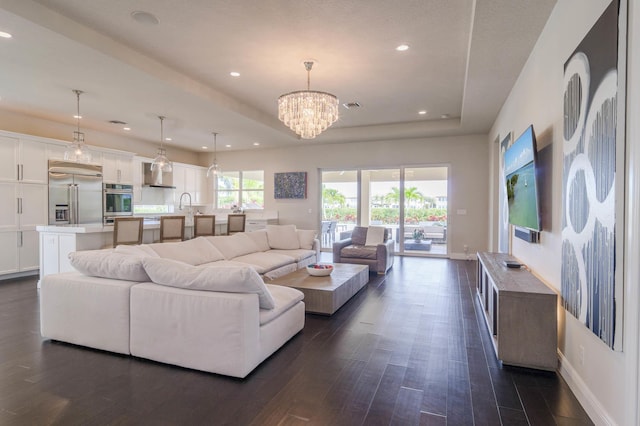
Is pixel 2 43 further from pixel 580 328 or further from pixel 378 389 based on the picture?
pixel 580 328

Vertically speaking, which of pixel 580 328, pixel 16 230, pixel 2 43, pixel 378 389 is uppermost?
pixel 2 43

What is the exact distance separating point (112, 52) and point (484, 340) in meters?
4.83

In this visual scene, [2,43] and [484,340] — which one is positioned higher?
[2,43]

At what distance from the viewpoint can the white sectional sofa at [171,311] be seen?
2.40 m

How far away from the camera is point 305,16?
10.4ft

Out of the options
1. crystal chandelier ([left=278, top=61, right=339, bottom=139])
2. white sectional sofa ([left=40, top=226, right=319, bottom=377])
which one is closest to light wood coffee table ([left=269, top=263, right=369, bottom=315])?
white sectional sofa ([left=40, top=226, right=319, bottom=377])

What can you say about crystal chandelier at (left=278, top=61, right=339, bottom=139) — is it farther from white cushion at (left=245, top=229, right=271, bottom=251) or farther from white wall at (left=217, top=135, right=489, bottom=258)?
white wall at (left=217, top=135, right=489, bottom=258)

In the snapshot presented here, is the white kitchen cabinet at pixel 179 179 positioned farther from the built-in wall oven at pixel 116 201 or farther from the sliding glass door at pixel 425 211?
the sliding glass door at pixel 425 211

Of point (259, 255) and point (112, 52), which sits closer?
point (112, 52)

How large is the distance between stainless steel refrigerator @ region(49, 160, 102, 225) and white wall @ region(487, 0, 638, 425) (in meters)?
7.56

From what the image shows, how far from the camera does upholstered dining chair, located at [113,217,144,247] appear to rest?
15.5 feet

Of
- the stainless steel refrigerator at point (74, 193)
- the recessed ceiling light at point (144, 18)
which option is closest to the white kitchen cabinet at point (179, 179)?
the stainless steel refrigerator at point (74, 193)

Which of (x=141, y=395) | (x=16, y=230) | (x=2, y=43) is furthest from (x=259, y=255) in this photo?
(x=16, y=230)

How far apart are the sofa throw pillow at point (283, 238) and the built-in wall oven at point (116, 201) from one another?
3659mm
